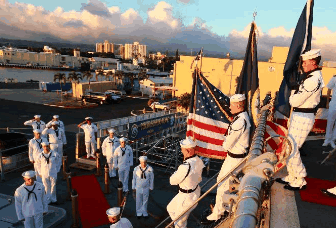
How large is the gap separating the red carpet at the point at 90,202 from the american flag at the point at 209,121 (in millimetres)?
3593

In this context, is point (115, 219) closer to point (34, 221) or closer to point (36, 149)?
point (34, 221)

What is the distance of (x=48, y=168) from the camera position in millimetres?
8117

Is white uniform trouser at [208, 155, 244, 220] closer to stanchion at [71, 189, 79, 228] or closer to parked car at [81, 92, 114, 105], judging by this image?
stanchion at [71, 189, 79, 228]

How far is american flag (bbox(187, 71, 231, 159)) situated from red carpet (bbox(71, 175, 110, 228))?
11.8 ft

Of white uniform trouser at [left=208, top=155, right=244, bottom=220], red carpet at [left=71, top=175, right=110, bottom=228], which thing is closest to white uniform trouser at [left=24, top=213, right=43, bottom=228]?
red carpet at [left=71, top=175, right=110, bottom=228]

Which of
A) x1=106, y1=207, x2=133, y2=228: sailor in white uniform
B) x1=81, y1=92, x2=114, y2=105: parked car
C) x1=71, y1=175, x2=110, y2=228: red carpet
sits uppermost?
x1=106, y1=207, x2=133, y2=228: sailor in white uniform

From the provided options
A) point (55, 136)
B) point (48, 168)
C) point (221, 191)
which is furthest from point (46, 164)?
point (221, 191)

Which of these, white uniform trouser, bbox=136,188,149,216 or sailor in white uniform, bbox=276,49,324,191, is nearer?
sailor in white uniform, bbox=276,49,324,191

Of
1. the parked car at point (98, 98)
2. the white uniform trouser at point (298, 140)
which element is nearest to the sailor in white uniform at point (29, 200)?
the white uniform trouser at point (298, 140)

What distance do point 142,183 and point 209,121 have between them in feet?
8.91

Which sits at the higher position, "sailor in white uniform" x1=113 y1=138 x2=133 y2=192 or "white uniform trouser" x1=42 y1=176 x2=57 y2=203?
"sailor in white uniform" x1=113 y1=138 x2=133 y2=192

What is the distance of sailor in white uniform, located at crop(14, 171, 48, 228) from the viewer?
19.8ft

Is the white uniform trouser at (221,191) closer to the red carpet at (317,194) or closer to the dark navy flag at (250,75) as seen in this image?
the red carpet at (317,194)

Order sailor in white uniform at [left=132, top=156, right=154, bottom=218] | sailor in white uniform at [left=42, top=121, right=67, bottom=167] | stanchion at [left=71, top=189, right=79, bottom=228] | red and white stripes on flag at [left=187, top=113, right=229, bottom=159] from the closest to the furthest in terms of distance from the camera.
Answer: stanchion at [left=71, top=189, right=79, bottom=228] < red and white stripes on flag at [left=187, top=113, right=229, bottom=159] < sailor in white uniform at [left=132, top=156, right=154, bottom=218] < sailor in white uniform at [left=42, top=121, right=67, bottom=167]
